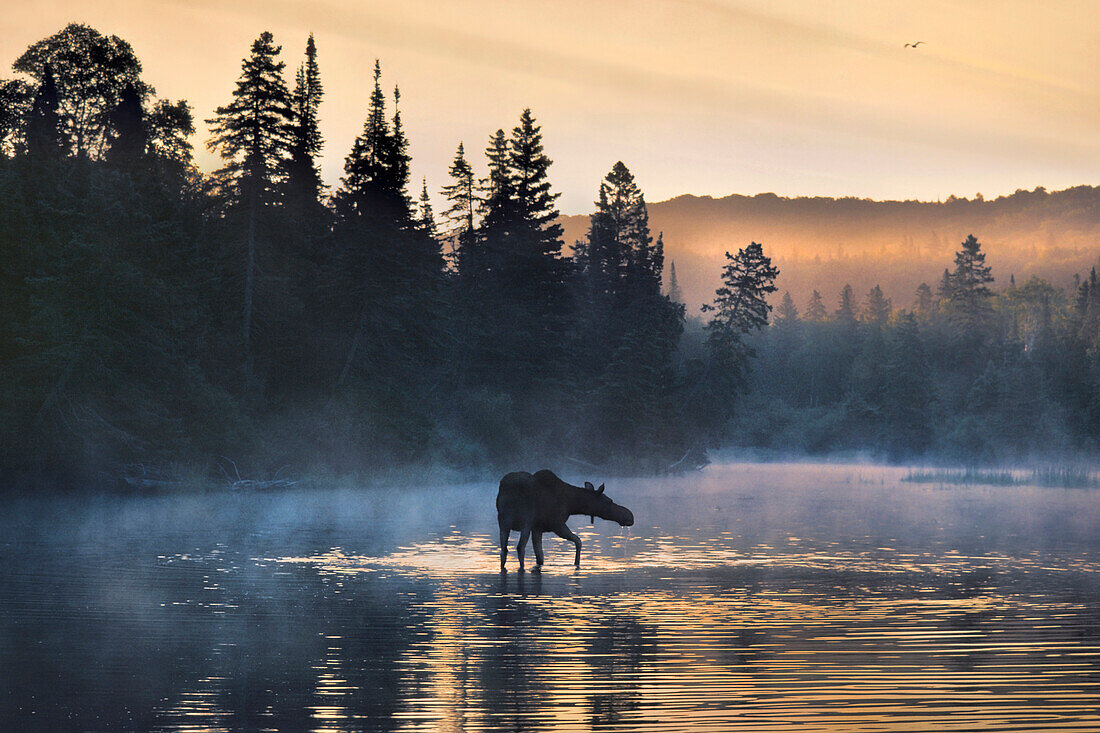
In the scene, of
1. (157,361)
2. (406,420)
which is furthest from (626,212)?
(157,361)

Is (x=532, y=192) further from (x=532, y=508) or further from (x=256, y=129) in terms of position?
(x=532, y=508)

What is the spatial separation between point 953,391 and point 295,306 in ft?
298

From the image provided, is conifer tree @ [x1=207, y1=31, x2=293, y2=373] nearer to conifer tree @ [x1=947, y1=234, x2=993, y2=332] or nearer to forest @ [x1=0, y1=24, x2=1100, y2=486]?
forest @ [x1=0, y1=24, x2=1100, y2=486]

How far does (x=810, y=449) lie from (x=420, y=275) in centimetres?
7208

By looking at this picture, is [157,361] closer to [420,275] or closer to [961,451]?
[420,275]

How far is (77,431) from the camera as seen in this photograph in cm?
4175

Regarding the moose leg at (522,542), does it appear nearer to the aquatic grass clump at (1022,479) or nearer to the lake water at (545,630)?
the lake water at (545,630)

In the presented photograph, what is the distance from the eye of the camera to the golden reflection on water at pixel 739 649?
35.5ft

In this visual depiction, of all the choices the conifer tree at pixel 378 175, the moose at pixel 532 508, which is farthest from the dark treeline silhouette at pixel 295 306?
the moose at pixel 532 508

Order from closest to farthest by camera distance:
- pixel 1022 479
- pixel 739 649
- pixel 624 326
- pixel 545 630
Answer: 1. pixel 739 649
2. pixel 545 630
3. pixel 1022 479
4. pixel 624 326

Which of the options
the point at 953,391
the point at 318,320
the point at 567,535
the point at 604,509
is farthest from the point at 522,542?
the point at 953,391

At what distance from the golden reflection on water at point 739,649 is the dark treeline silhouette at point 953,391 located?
82.2 metres

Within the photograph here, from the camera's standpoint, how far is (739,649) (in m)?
14.1

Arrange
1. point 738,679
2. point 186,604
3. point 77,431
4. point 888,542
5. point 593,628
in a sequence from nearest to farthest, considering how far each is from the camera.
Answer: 1. point 738,679
2. point 593,628
3. point 186,604
4. point 888,542
5. point 77,431
